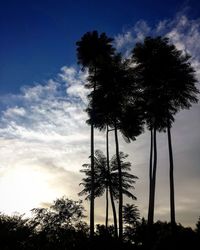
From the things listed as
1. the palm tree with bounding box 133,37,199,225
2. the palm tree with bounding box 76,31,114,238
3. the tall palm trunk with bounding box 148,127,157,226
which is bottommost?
the tall palm trunk with bounding box 148,127,157,226

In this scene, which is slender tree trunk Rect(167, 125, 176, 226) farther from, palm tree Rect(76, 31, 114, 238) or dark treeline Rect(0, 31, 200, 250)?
palm tree Rect(76, 31, 114, 238)

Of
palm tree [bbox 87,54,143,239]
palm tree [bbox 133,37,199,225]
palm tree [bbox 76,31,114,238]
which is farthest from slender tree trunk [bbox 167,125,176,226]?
palm tree [bbox 76,31,114,238]

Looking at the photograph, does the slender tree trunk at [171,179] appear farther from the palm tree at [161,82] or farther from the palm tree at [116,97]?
the palm tree at [116,97]

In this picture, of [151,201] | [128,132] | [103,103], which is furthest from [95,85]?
[151,201]

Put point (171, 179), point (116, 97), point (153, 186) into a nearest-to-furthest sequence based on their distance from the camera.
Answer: point (171, 179)
point (153, 186)
point (116, 97)

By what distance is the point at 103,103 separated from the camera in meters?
32.5

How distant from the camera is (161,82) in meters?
29.3

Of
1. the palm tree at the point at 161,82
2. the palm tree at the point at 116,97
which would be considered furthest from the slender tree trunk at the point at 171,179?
the palm tree at the point at 116,97

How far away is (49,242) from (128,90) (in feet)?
55.1

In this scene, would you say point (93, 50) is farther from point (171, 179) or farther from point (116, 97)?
point (171, 179)

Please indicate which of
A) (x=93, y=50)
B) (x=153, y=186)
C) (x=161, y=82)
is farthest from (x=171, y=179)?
(x=93, y=50)

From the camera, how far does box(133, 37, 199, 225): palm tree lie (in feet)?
92.2

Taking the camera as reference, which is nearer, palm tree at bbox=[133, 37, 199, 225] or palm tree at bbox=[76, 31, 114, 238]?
palm tree at bbox=[133, 37, 199, 225]

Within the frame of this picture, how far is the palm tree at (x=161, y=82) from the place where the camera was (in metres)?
28.1
